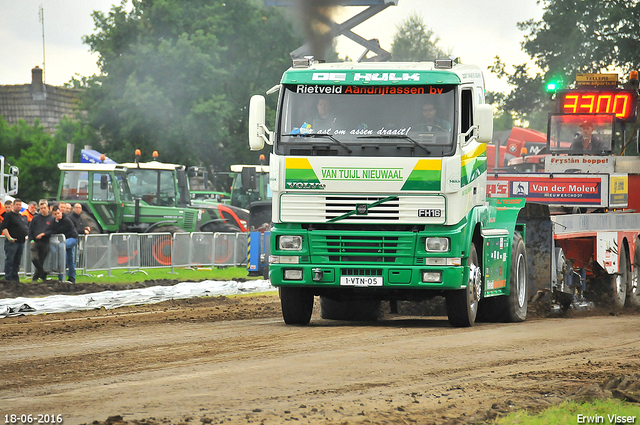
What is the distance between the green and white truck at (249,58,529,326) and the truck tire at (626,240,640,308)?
283 inches

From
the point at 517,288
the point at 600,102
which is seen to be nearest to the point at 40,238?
the point at 517,288

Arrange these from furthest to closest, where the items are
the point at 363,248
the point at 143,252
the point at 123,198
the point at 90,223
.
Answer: the point at 123,198, the point at 90,223, the point at 143,252, the point at 363,248

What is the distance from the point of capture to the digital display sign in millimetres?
22812

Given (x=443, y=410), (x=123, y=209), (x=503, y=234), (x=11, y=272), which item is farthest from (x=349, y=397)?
(x=123, y=209)

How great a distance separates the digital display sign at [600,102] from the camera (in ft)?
74.8

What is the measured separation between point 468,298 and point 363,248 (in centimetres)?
162

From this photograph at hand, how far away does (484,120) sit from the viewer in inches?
454

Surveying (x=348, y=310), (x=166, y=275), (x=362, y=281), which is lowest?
(x=166, y=275)

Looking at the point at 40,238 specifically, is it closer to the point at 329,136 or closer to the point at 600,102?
the point at 329,136

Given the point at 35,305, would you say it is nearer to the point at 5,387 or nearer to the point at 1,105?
the point at 5,387

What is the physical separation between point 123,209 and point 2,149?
→ 94.7 feet

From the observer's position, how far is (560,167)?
22000 mm

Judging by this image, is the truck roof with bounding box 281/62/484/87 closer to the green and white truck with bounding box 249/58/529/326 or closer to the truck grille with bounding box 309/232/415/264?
the green and white truck with bounding box 249/58/529/326

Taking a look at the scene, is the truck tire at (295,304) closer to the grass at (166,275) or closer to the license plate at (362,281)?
the license plate at (362,281)
